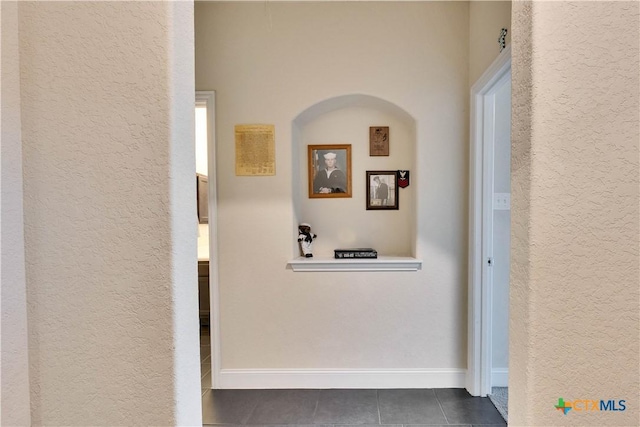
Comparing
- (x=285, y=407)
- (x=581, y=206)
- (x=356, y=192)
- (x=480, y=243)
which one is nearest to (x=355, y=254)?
(x=356, y=192)

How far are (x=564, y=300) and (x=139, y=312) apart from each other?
1.13 m

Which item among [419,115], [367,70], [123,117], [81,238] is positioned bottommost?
[81,238]

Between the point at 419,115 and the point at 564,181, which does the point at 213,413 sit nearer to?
the point at 564,181

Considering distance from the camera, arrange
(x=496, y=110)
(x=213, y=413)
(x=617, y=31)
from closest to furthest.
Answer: (x=617, y=31)
(x=213, y=413)
(x=496, y=110)

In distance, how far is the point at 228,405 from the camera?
2.12 metres

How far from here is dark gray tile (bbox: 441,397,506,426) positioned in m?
1.93

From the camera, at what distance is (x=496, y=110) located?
87.6 inches

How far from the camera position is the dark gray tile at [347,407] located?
76.7 inches

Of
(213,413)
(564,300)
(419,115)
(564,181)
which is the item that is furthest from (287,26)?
(213,413)

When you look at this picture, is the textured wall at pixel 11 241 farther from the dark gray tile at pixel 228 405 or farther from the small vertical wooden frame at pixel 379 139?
the small vertical wooden frame at pixel 379 139

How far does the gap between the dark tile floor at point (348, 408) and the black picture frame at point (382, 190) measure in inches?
53.4

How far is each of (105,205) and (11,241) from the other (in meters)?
0.25

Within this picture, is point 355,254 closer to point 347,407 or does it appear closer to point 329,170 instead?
point 329,170

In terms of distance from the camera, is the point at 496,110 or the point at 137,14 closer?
the point at 137,14
